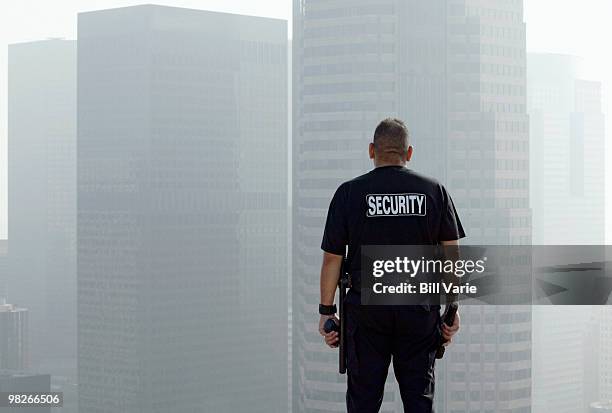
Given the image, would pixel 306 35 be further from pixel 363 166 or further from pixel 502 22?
pixel 502 22

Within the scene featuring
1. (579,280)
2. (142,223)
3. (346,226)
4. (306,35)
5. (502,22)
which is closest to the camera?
(346,226)

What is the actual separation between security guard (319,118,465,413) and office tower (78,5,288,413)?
15514cm

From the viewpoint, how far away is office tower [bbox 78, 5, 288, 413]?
162 meters

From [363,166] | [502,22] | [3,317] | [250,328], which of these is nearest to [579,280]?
[363,166]

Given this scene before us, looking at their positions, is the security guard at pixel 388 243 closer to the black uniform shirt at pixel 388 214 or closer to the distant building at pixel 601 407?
the black uniform shirt at pixel 388 214

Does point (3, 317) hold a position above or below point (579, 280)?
below

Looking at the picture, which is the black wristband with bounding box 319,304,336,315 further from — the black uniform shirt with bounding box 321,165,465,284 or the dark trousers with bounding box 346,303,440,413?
the black uniform shirt with bounding box 321,165,465,284

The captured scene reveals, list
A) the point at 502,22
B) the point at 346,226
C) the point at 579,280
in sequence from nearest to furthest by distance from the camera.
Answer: the point at 346,226
the point at 579,280
the point at 502,22

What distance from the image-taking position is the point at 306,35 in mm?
131750

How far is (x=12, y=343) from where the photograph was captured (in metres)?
188

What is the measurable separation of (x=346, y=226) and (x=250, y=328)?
551 feet

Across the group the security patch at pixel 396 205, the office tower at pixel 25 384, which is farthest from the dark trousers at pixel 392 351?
the office tower at pixel 25 384

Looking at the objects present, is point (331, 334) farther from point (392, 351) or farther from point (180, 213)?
point (180, 213)

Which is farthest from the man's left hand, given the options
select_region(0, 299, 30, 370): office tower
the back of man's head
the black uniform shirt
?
select_region(0, 299, 30, 370): office tower
